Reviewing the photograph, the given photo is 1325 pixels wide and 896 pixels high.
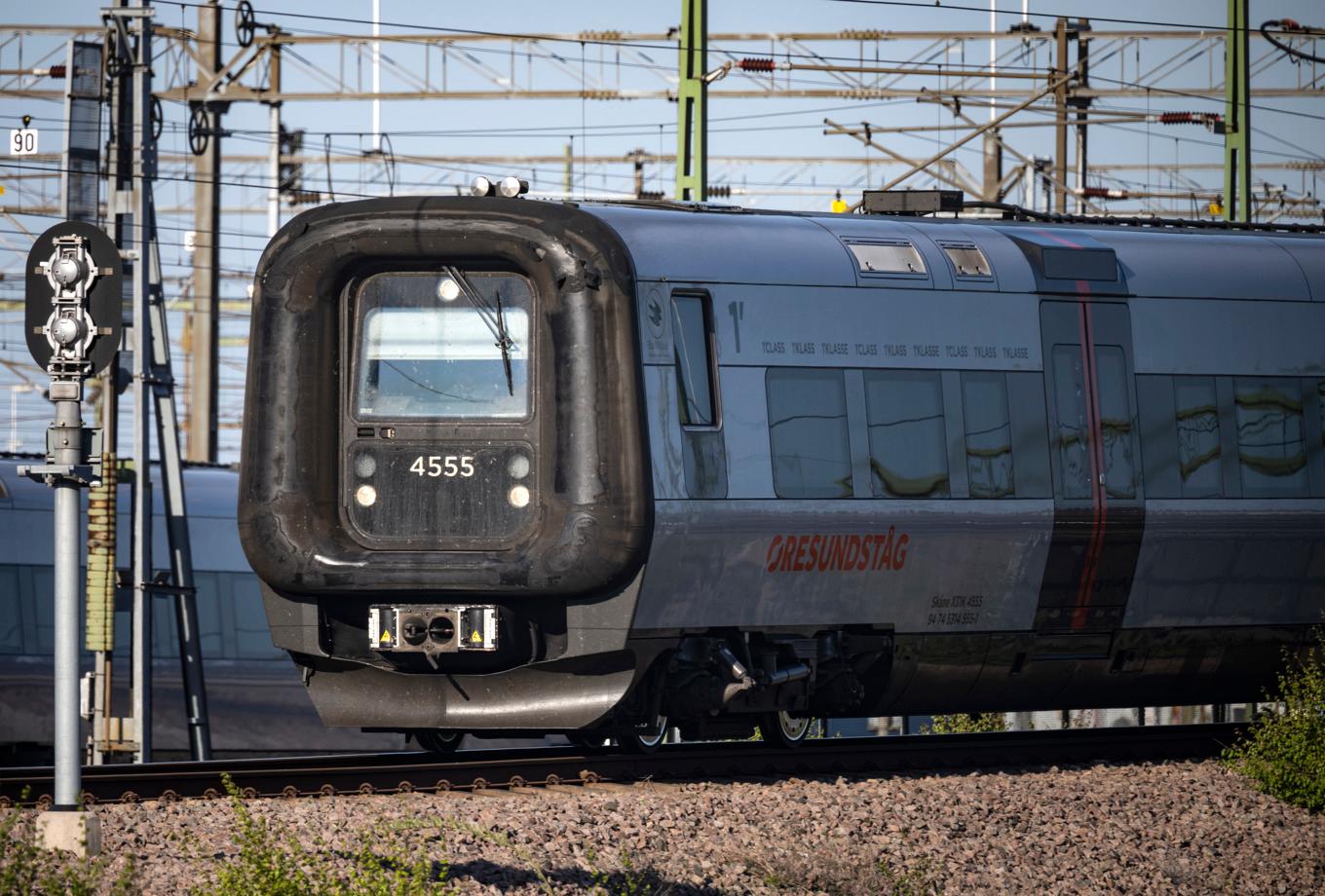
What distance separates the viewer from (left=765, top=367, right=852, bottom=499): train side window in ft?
41.8

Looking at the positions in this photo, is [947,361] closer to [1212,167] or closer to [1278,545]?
[1278,545]

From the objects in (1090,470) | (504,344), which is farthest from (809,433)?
(1090,470)

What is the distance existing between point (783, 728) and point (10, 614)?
1188cm

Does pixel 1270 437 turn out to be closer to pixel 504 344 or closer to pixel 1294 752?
pixel 1294 752

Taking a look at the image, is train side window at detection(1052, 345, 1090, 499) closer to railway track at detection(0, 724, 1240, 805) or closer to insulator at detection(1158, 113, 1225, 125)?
railway track at detection(0, 724, 1240, 805)

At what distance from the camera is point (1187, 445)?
1449 centimetres

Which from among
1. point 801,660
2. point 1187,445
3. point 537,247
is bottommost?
point 801,660

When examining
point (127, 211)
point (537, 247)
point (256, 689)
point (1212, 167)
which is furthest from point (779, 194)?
point (537, 247)

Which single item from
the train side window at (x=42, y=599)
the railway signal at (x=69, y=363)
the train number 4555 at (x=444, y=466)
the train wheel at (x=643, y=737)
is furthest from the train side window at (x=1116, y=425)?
the train side window at (x=42, y=599)

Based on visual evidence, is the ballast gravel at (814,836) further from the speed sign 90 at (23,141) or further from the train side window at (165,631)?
the speed sign 90 at (23,141)

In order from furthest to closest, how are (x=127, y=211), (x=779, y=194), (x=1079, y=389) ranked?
(x=779, y=194)
(x=127, y=211)
(x=1079, y=389)

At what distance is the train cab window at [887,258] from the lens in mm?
13422

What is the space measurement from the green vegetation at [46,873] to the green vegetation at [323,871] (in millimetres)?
385

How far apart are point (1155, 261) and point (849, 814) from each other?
5444 millimetres
